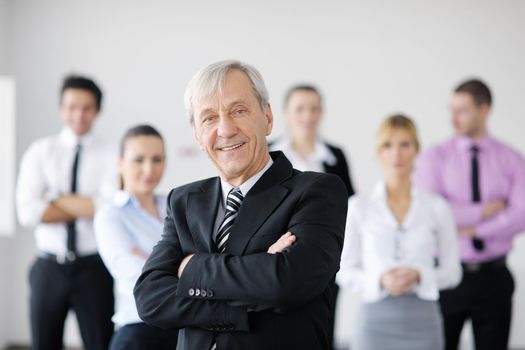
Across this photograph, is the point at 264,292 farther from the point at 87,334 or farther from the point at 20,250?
the point at 20,250

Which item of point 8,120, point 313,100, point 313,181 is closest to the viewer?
point 313,181

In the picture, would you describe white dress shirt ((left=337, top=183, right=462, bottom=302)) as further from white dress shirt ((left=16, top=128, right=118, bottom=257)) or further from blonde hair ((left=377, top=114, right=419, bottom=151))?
white dress shirt ((left=16, top=128, right=118, bottom=257))

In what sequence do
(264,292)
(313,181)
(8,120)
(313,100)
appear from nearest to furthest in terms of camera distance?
(264,292) → (313,181) → (313,100) → (8,120)

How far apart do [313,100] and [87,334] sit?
1851 millimetres

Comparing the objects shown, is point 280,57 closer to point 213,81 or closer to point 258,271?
point 213,81

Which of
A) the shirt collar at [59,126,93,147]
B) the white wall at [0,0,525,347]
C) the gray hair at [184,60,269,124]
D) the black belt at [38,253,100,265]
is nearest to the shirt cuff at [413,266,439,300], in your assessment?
the gray hair at [184,60,269,124]

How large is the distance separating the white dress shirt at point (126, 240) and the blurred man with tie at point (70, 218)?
1.03 m

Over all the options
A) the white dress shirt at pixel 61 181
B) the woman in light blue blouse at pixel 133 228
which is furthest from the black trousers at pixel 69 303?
the woman in light blue blouse at pixel 133 228

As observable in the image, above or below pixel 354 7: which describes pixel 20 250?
below

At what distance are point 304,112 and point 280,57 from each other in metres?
1.49

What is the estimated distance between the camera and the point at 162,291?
1.90 meters

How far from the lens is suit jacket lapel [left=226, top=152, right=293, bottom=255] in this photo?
6.01 ft

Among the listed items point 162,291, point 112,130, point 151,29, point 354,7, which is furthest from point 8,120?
point 162,291

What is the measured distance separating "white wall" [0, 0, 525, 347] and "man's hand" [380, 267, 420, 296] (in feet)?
8.53
